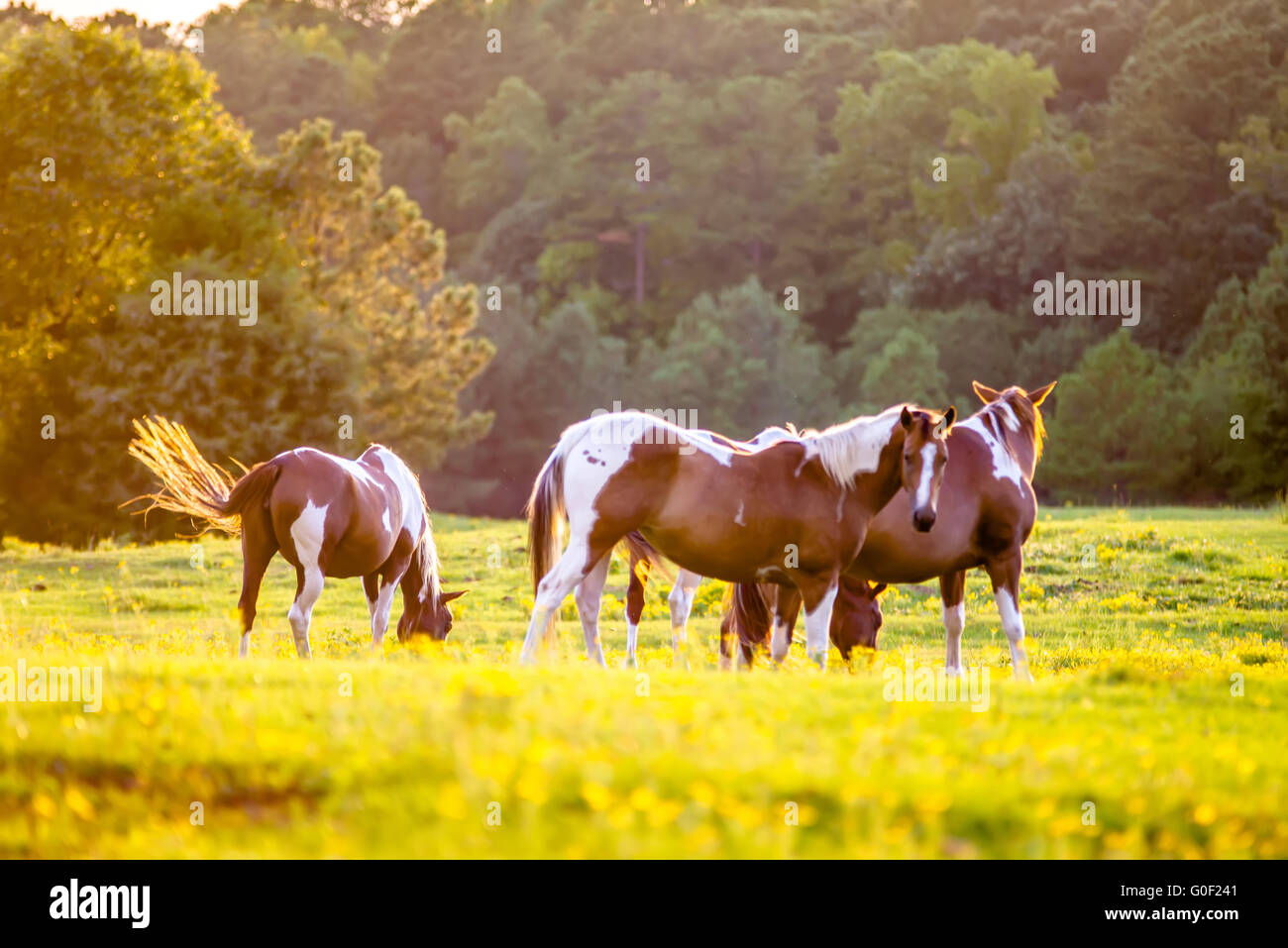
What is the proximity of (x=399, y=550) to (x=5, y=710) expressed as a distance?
6.50 metres

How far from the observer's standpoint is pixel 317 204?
4081 centimetres

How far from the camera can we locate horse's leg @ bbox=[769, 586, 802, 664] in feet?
35.5

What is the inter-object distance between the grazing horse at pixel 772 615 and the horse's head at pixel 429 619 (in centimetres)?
288

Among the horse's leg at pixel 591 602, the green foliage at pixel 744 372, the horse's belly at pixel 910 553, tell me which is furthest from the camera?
the green foliage at pixel 744 372

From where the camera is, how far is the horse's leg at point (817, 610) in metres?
10.0

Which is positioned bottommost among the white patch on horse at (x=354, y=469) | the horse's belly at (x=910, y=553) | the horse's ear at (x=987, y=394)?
the horse's belly at (x=910, y=553)

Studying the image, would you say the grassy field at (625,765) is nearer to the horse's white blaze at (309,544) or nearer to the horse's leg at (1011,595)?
the horse's leg at (1011,595)

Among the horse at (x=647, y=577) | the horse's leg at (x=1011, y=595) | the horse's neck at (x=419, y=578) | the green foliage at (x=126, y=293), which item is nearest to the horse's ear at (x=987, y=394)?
the horse's leg at (x=1011, y=595)

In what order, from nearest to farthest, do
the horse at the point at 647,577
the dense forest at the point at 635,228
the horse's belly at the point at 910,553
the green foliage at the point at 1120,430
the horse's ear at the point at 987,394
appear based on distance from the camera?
the horse's belly at the point at 910,553, the horse at the point at 647,577, the horse's ear at the point at 987,394, the dense forest at the point at 635,228, the green foliage at the point at 1120,430

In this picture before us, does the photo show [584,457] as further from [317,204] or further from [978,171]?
[978,171]

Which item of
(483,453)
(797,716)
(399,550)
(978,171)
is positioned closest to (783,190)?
(978,171)

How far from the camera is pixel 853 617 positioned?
37.9ft

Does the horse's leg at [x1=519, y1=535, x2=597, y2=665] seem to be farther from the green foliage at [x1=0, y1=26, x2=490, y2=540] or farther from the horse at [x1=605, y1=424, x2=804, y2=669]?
the green foliage at [x1=0, y1=26, x2=490, y2=540]

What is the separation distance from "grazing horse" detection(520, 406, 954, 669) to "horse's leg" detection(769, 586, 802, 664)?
0.69m
